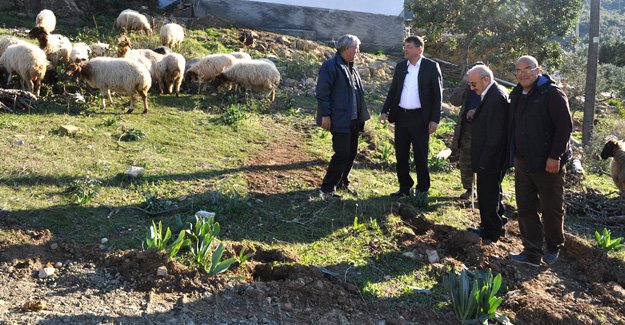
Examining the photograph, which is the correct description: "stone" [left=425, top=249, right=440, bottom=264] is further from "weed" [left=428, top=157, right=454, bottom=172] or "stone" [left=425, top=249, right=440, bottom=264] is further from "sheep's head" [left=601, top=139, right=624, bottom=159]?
"sheep's head" [left=601, top=139, right=624, bottom=159]

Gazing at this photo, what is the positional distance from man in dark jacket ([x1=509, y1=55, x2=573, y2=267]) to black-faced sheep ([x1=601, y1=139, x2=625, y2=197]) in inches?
104

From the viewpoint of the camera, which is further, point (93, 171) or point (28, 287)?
point (93, 171)

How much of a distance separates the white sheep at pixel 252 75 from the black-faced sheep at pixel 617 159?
594cm

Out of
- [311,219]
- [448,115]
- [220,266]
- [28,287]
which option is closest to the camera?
[28,287]

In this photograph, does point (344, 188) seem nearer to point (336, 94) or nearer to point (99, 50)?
point (336, 94)

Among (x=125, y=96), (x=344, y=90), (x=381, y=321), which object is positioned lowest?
(x=381, y=321)

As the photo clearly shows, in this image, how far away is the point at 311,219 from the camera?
20.7 feet

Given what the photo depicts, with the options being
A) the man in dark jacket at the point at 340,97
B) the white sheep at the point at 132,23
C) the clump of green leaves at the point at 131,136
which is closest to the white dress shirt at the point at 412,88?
the man in dark jacket at the point at 340,97

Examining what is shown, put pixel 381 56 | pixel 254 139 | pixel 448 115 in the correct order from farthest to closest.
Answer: pixel 381 56, pixel 448 115, pixel 254 139

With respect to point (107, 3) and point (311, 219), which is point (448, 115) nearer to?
point (311, 219)

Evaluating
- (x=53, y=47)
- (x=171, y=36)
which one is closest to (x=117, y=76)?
(x=53, y=47)

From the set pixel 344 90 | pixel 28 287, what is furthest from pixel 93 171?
pixel 344 90

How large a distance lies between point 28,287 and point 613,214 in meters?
7.17

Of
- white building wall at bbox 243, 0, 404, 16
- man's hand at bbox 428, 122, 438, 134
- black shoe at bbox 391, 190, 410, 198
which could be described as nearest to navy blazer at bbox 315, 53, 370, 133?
man's hand at bbox 428, 122, 438, 134
